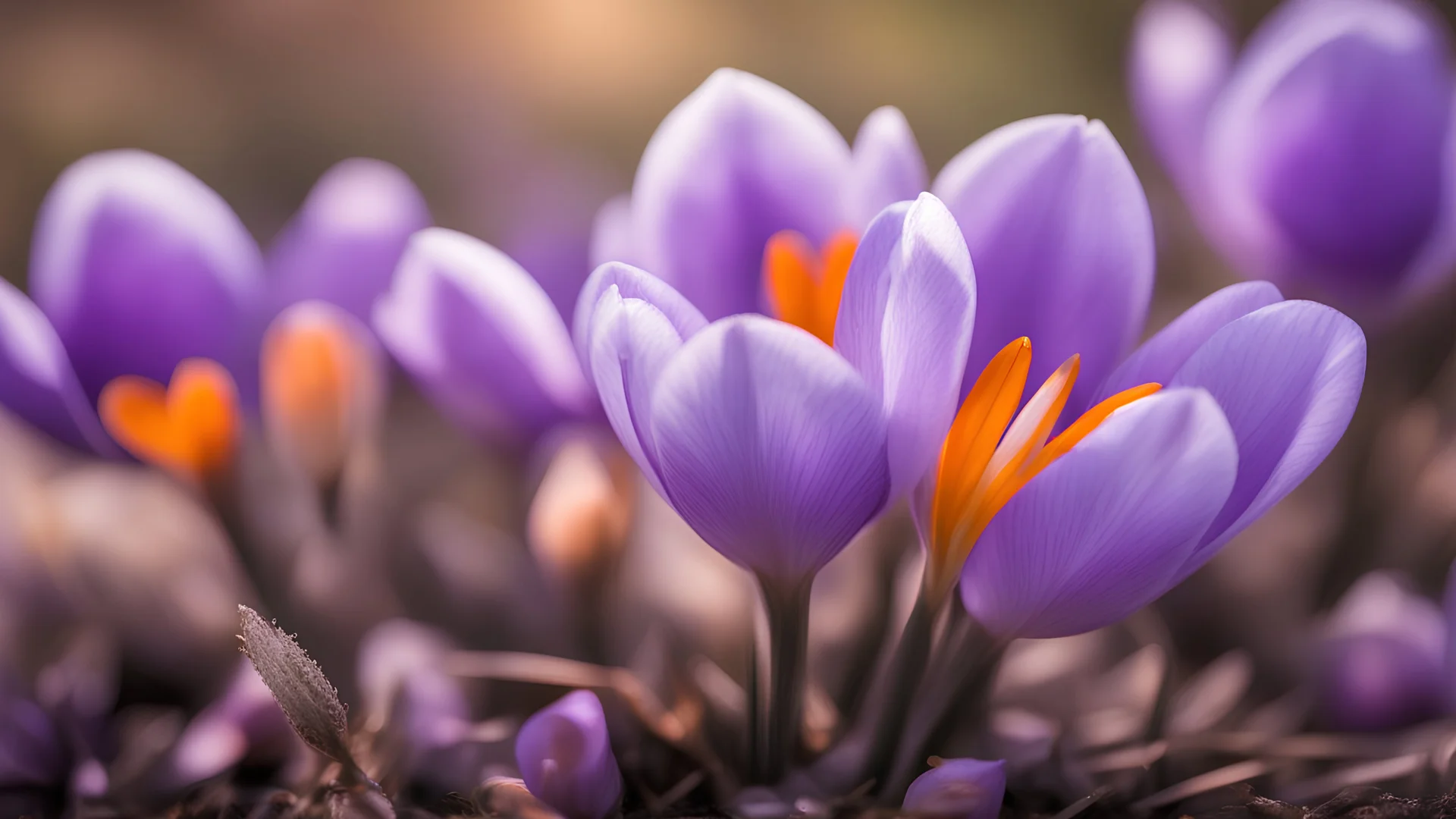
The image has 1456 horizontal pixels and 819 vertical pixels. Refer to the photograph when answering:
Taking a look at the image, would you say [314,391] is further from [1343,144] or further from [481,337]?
[1343,144]

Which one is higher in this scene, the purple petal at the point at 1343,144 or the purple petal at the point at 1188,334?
the purple petal at the point at 1343,144

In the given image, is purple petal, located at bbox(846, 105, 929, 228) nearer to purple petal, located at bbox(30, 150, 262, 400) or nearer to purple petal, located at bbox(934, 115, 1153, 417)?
purple petal, located at bbox(934, 115, 1153, 417)

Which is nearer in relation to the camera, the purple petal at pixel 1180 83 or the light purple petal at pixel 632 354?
the light purple petal at pixel 632 354

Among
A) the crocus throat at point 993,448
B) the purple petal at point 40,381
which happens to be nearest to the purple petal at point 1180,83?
the crocus throat at point 993,448

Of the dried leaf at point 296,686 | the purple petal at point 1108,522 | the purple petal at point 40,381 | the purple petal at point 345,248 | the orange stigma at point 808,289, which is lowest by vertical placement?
the dried leaf at point 296,686

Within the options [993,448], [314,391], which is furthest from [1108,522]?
[314,391]

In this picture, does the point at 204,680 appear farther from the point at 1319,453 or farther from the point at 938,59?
the point at 938,59

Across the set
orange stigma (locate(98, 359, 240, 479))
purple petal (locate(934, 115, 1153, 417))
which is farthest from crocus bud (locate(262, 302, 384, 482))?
purple petal (locate(934, 115, 1153, 417))

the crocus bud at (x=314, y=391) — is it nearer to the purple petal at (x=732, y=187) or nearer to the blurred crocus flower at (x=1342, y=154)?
the purple petal at (x=732, y=187)
